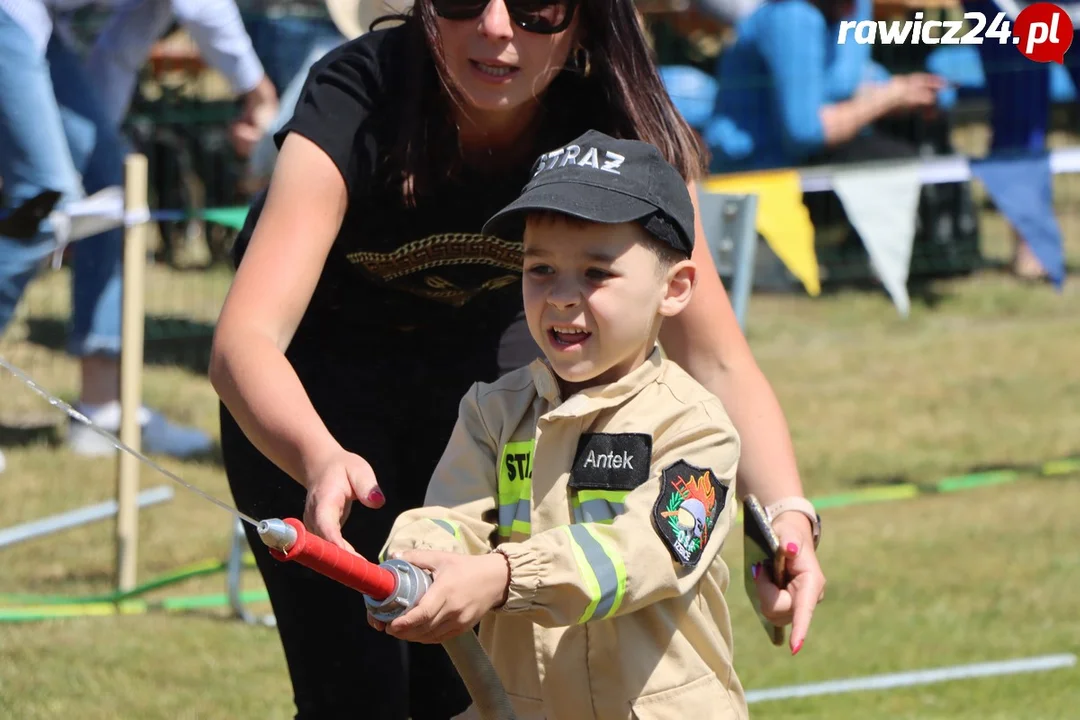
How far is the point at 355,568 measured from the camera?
1.89 metres

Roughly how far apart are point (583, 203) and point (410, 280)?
0.71m

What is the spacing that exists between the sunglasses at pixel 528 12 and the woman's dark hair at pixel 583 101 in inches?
1.4

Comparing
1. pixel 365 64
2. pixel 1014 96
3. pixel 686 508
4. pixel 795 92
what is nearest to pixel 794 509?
pixel 686 508

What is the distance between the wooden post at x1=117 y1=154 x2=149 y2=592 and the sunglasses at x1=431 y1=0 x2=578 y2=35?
2.56m

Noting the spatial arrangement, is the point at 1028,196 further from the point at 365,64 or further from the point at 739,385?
the point at 365,64

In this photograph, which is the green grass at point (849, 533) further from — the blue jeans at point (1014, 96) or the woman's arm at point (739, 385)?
the woman's arm at point (739, 385)

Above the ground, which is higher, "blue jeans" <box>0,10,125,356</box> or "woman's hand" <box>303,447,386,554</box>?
"woman's hand" <box>303,447,386,554</box>

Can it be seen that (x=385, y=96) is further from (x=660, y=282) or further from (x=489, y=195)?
(x=660, y=282)

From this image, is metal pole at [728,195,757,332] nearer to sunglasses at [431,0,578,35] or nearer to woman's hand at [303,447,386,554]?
sunglasses at [431,0,578,35]

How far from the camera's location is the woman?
8.32 feet

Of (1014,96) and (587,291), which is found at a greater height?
(587,291)

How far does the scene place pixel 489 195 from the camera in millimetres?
2787

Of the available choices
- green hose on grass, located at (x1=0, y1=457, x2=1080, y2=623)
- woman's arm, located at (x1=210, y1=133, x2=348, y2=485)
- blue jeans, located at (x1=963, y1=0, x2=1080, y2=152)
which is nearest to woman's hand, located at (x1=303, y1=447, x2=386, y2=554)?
woman's arm, located at (x1=210, y1=133, x2=348, y2=485)

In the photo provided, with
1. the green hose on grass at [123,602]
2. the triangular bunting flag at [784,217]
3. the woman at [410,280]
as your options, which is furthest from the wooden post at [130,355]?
the woman at [410,280]
